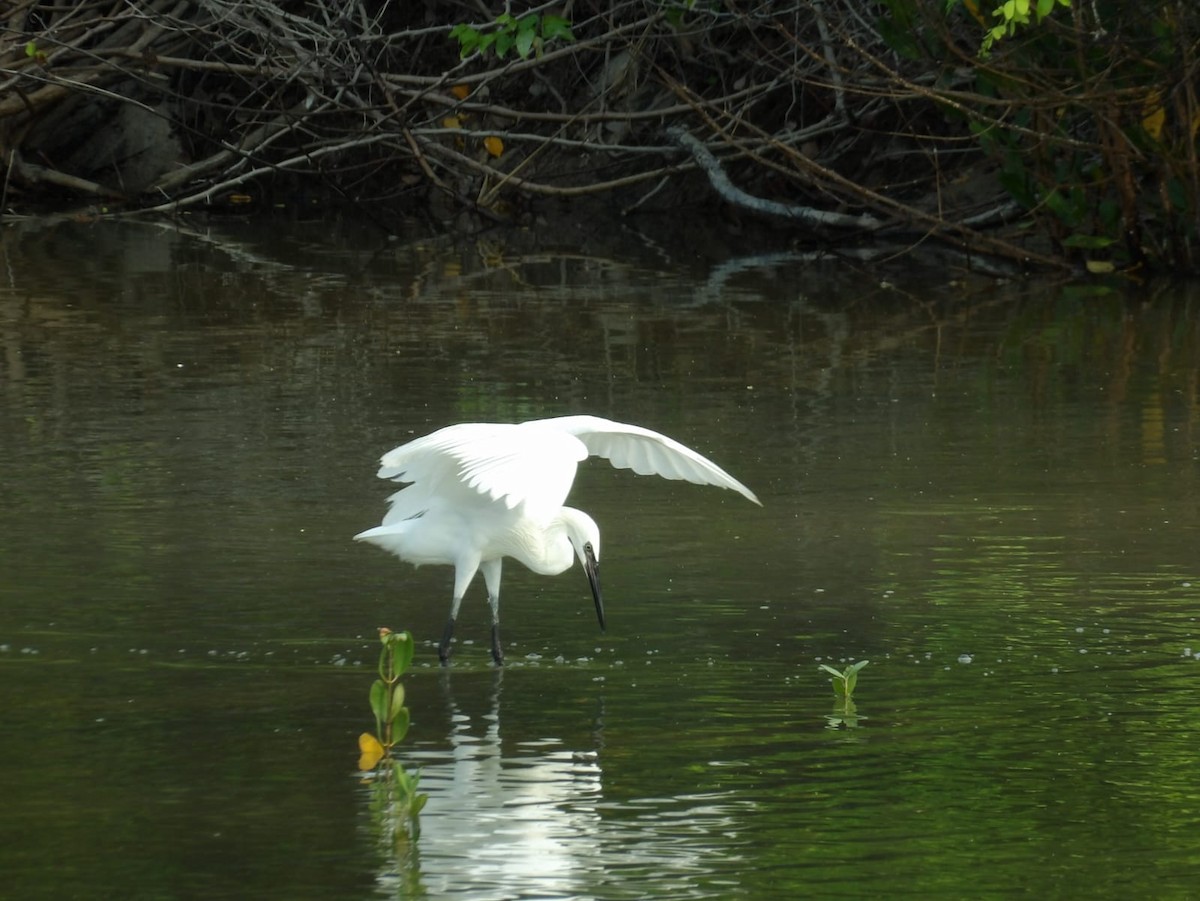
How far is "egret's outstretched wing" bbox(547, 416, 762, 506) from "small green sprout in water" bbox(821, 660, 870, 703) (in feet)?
3.32

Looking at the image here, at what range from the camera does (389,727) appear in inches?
178

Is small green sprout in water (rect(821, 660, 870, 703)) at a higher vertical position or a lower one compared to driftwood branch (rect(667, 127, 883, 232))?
lower

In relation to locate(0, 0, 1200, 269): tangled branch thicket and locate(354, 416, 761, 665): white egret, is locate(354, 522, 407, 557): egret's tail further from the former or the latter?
locate(0, 0, 1200, 269): tangled branch thicket

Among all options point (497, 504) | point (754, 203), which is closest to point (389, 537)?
point (497, 504)

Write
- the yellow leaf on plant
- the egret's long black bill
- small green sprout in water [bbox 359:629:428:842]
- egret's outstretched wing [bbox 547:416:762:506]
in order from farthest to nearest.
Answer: egret's outstretched wing [bbox 547:416:762:506] → the egret's long black bill → the yellow leaf on plant → small green sprout in water [bbox 359:629:428:842]

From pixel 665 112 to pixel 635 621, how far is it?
10971 millimetres

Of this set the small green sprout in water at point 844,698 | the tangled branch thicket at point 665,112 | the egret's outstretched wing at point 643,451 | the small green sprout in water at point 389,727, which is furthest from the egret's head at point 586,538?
the tangled branch thicket at point 665,112

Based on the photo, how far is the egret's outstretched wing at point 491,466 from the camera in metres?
5.22

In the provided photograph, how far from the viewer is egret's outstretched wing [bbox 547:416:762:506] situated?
19.9 feet

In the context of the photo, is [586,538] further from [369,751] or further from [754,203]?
[754,203]

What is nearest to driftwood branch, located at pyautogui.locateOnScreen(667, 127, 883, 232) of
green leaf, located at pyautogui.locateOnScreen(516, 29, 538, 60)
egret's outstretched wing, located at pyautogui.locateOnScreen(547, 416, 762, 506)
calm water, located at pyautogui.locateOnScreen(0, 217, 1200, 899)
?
green leaf, located at pyautogui.locateOnScreen(516, 29, 538, 60)

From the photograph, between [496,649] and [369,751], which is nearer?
[369,751]

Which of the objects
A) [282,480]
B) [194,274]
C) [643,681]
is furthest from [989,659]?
[194,274]

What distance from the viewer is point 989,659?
554 cm
